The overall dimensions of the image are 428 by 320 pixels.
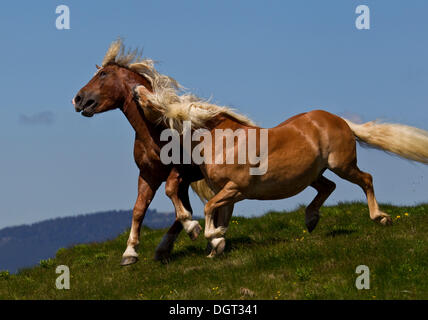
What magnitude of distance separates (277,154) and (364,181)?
2.10 m

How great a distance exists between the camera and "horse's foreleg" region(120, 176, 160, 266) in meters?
11.7

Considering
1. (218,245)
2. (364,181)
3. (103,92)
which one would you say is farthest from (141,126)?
(364,181)

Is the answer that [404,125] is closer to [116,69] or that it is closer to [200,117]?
[200,117]

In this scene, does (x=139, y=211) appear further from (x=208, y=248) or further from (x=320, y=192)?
(x=320, y=192)

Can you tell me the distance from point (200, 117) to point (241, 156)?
41.4 inches

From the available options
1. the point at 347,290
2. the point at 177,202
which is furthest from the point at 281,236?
the point at 347,290

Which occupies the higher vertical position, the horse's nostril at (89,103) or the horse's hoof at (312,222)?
the horse's nostril at (89,103)

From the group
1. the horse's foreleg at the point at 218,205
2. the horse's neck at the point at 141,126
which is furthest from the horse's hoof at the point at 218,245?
the horse's neck at the point at 141,126

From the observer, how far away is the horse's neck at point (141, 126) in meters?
11.6

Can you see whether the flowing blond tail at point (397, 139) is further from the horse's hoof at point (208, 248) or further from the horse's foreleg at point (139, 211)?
the horse's foreleg at point (139, 211)

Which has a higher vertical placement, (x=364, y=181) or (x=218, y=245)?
(x=364, y=181)

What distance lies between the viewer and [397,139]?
12.1m

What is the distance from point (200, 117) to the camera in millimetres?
10922

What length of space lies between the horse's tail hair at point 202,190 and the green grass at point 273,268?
3.22 feet
